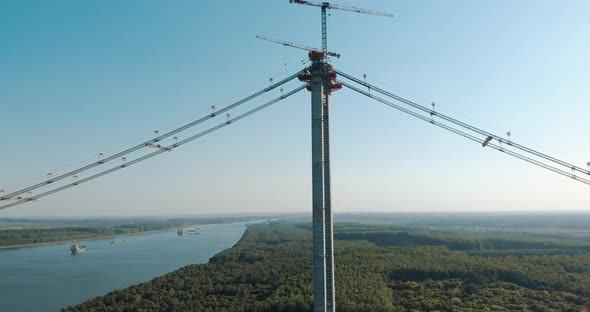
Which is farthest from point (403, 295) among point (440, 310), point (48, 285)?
point (48, 285)

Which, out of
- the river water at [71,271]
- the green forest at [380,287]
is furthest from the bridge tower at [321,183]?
the river water at [71,271]

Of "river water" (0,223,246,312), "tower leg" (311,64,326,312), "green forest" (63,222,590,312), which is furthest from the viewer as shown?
"river water" (0,223,246,312)

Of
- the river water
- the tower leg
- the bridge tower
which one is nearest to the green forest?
the river water

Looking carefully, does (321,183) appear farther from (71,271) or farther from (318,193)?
(71,271)

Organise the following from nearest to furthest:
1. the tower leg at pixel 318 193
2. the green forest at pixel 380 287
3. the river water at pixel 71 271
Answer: the tower leg at pixel 318 193
the green forest at pixel 380 287
the river water at pixel 71 271

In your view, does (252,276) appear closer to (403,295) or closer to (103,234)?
(403,295)

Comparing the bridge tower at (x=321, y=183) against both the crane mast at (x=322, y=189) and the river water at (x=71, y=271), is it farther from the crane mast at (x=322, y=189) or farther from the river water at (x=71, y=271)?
the river water at (x=71, y=271)

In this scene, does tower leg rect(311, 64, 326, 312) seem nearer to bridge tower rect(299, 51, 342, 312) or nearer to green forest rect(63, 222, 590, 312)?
bridge tower rect(299, 51, 342, 312)

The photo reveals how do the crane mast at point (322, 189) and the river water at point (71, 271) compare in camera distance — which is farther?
the river water at point (71, 271)
